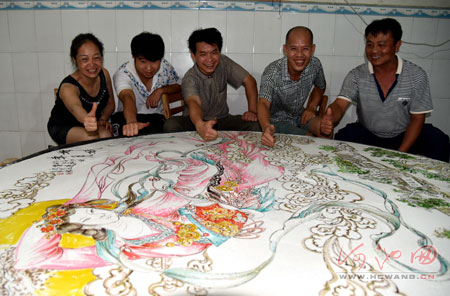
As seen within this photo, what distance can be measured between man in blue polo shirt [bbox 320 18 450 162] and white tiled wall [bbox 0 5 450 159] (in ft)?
3.07

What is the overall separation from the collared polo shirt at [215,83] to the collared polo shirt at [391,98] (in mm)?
919

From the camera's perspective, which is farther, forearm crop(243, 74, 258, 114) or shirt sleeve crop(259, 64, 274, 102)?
forearm crop(243, 74, 258, 114)

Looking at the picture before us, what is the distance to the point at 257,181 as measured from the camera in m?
1.22

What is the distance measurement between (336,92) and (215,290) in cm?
309

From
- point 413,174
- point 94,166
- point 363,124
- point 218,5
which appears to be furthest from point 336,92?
point 94,166

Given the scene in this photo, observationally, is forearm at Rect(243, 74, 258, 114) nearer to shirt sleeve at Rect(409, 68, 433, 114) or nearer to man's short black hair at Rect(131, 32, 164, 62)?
man's short black hair at Rect(131, 32, 164, 62)

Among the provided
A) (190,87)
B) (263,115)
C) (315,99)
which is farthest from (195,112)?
(315,99)

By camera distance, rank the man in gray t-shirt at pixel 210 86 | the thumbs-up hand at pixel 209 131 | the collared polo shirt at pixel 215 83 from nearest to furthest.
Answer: the thumbs-up hand at pixel 209 131, the man in gray t-shirt at pixel 210 86, the collared polo shirt at pixel 215 83

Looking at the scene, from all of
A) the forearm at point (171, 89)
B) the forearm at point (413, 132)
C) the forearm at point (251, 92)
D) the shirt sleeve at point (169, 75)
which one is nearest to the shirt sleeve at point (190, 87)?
the forearm at point (171, 89)

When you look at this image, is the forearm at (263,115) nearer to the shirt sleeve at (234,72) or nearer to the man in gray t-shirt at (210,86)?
the man in gray t-shirt at (210,86)

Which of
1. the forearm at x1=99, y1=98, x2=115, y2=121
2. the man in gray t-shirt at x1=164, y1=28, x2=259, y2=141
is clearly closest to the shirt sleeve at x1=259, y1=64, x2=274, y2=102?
the man in gray t-shirt at x1=164, y1=28, x2=259, y2=141

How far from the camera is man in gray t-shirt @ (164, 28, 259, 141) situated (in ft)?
8.23

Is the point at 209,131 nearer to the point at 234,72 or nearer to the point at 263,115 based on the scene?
the point at 263,115

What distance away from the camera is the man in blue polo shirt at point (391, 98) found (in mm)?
2271
